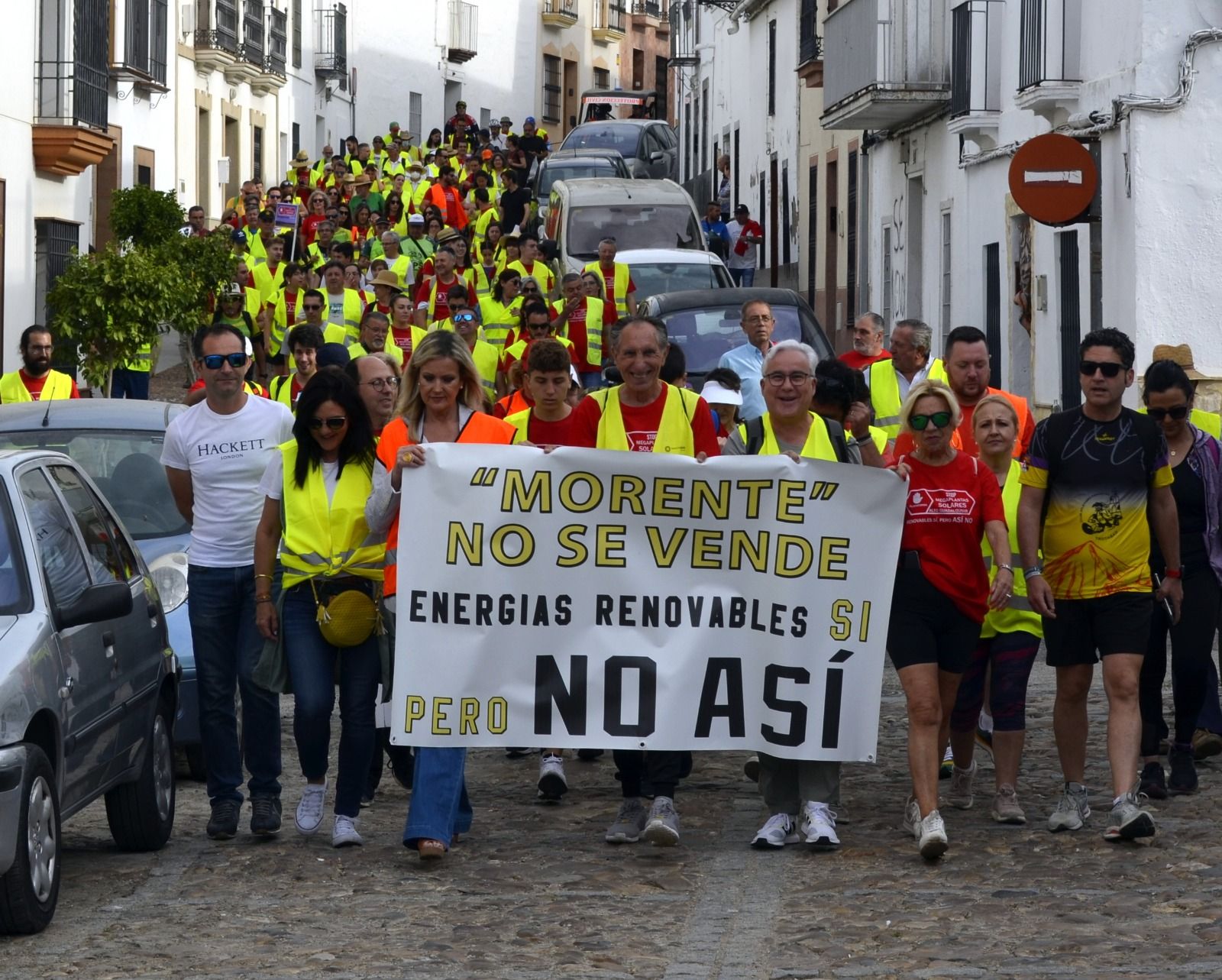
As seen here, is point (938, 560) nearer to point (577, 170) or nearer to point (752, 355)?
point (752, 355)

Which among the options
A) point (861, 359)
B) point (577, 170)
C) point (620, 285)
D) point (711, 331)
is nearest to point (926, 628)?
point (861, 359)

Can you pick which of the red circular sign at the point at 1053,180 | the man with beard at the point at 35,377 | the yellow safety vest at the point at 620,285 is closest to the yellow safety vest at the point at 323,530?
the man with beard at the point at 35,377

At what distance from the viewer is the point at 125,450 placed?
35.1 feet

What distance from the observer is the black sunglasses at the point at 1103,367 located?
8.36 m

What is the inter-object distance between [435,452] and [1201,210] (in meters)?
13.1

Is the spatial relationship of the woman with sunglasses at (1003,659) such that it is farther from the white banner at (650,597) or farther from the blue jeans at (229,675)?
the blue jeans at (229,675)

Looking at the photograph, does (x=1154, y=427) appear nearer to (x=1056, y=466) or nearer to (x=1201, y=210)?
(x=1056, y=466)

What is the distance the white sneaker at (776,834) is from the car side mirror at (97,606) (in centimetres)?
230

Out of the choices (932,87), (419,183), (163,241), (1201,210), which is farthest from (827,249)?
(1201,210)

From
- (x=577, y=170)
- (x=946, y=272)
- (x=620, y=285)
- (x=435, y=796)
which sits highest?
(x=577, y=170)

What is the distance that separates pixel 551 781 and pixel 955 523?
77.8 inches

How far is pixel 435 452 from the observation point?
8.09 m

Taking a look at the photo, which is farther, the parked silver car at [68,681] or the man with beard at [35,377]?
the man with beard at [35,377]

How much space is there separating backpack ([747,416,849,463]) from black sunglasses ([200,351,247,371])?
6.17ft
